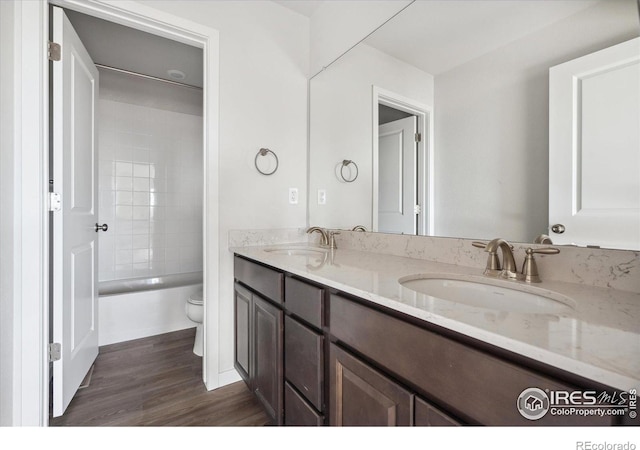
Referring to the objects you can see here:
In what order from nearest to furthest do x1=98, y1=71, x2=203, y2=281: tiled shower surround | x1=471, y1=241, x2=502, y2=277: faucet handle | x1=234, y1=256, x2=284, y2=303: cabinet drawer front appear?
x1=471, y1=241, x2=502, y2=277: faucet handle, x1=234, y1=256, x2=284, y2=303: cabinet drawer front, x1=98, y1=71, x2=203, y2=281: tiled shower surround

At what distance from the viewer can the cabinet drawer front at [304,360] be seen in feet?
3.25

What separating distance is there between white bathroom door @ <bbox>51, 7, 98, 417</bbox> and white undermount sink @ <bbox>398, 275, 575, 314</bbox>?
1.65 metres

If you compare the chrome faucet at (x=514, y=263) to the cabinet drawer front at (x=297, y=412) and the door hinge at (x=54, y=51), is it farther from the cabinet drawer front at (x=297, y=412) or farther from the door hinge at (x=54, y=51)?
the door hinge at (x=54, y=51)

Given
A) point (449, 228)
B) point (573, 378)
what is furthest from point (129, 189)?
point (573, 378)

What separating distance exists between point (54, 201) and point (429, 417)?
175 centimetres

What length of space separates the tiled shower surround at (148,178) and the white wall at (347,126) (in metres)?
1.71

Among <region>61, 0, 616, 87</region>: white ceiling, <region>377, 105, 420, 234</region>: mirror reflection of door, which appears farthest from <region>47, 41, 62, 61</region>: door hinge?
<region>377, 105, 420, 234</region>: mirror reflection of door

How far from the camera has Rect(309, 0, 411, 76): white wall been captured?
4.93 ft

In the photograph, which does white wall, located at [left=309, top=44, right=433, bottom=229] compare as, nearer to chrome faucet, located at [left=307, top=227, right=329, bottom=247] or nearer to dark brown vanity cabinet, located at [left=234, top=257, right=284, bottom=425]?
chrome faucet, located at [left=307, top=227, right=329, bottom=247]

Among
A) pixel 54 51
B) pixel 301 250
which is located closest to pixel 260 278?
pixel 301 250

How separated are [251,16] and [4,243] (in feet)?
5.66

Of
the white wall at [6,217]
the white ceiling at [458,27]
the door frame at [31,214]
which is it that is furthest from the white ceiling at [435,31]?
the white wall at [6,217]

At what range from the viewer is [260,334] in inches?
54.2

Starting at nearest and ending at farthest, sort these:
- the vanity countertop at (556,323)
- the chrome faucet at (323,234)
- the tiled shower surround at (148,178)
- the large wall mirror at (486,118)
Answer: the vanity countertop at (556,323)
the large wall mirror at (486,118)
the chrome faucet at (323,234)
the tiled shower surround at (148,178)
